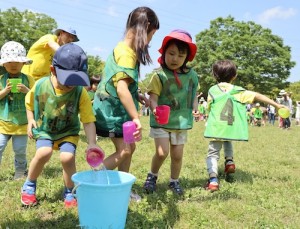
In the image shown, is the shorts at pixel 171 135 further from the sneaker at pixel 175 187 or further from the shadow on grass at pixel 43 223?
the shadow on grass at pixel 43 223

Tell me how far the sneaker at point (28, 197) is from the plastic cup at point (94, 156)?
780 mm

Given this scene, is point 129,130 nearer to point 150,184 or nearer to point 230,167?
point 150,184

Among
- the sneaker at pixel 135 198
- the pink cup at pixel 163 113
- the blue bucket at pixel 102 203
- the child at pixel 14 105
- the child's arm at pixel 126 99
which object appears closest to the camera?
the blue bucket at pixel 102 203

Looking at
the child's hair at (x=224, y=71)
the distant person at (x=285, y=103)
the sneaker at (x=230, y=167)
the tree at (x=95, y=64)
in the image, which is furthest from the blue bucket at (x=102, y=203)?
the tree at (x=95, y=64)

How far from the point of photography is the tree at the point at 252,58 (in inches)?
1652

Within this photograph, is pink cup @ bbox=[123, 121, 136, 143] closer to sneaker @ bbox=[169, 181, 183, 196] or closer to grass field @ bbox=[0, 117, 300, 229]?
grass field @ bbox=[0, 117, 300, 229]

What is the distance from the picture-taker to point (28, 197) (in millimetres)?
2984

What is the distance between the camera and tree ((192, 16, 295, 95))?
42.0 meters

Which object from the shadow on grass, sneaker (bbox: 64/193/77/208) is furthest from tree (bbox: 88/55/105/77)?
the shadow on grass

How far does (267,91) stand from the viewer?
42406 mm

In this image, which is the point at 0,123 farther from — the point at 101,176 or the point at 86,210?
the point at 86,210

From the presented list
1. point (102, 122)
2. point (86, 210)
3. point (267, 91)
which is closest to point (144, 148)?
point (102, 122)

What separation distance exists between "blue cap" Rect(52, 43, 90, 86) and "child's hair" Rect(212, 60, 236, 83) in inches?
85.2

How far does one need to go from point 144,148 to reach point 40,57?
3054 mm
